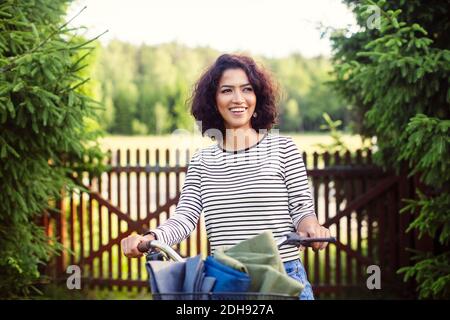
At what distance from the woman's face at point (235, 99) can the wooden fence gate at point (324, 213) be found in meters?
3.49

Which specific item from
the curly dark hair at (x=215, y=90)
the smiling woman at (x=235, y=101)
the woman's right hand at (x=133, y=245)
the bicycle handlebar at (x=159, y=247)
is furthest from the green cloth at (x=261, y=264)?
the curly dark hair at (x=215, y=90)

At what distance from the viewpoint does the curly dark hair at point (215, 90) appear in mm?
2750

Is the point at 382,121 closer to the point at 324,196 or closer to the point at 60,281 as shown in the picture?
the point at 324,196

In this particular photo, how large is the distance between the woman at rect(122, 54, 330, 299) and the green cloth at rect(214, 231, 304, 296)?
453 millimetres

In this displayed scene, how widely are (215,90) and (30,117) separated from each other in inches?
83.2

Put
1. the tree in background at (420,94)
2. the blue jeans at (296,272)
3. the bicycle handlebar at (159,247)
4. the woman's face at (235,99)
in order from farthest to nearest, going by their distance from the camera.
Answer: the tree in background at (420,94)
the woman's face at (235,99)
the blue jeans at (296,272)
the bicycle handlebar at (159,247)

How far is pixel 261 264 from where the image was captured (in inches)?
74.1

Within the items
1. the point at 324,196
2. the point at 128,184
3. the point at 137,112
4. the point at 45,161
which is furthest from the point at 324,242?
the point at 137,112

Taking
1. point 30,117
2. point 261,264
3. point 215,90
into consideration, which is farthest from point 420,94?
point 261,264

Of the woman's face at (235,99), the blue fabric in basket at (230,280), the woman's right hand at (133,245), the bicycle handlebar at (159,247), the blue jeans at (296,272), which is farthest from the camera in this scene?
the woman's face at (235,99)

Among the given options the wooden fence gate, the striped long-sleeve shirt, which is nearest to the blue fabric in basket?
the striped long-sleeve shirt

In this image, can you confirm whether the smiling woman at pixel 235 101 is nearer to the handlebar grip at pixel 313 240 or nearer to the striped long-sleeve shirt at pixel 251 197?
the striped long-sleeve shirt at pixel 251 197

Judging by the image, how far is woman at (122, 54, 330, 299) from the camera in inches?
98.0

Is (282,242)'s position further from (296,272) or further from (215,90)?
(215,90)
